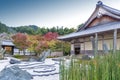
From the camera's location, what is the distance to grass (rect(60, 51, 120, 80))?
1.62 metres

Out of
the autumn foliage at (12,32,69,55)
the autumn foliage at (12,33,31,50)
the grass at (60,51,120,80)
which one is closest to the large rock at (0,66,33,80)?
the grass at (60,51,120,80)

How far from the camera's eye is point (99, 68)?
1671 mm

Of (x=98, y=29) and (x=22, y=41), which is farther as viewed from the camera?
(x=22, y=41)

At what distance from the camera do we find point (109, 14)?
408 inches

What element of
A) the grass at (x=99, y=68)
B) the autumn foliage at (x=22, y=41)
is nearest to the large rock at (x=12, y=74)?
the grass at (x=99, y=68)

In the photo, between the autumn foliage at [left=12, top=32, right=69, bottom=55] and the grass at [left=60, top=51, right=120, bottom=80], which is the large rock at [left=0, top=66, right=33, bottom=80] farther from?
the autumn foliage at [left=12, top=32, right=69, bottom=55]

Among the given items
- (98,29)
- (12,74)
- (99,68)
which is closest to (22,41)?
(98,29)

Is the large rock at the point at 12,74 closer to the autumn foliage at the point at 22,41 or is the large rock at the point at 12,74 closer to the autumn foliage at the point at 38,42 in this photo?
the autumn foliage at the point at 38,42

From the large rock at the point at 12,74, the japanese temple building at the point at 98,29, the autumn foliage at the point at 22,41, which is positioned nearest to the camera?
the large rock at the point at 12,74

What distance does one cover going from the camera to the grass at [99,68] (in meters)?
1.62

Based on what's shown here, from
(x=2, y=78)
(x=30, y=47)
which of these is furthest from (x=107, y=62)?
(x=30, y=47)

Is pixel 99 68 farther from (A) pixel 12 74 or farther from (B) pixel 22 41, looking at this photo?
(B) pixel 22 41

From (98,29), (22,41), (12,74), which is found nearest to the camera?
(12,74)

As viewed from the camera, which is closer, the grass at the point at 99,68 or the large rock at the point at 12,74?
the grass at the point at 99,68
